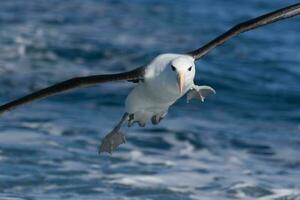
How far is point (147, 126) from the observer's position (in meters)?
16.3

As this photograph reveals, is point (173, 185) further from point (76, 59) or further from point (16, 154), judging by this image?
point (76, 59)

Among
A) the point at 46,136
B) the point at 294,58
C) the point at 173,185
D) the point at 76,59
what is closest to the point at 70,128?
the point at 46,136

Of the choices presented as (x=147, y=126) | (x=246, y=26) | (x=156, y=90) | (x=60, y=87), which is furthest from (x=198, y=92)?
(x=147, y=126)

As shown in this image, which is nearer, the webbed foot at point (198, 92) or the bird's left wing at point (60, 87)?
the bird's left wing at point (60, 87)

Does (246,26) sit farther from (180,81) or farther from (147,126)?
(147,126)

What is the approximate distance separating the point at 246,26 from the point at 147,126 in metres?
5.85

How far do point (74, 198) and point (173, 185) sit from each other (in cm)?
143

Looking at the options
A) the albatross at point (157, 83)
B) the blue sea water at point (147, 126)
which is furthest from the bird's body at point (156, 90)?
the blue sea water at point (147, 126)

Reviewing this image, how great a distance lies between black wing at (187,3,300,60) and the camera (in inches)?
413

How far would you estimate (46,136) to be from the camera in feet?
51.1

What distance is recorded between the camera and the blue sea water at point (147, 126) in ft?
45.2

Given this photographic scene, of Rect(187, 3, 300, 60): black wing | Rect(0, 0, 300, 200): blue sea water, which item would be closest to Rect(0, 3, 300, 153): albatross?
Rect(187, 3, 300, 60): black wing

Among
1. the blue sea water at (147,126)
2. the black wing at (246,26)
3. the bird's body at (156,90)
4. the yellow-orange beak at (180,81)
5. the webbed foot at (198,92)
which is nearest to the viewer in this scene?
the yellow-orange beak at (180,81)

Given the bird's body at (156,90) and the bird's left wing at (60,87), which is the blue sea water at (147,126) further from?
the bird's left wing at (60,87)
